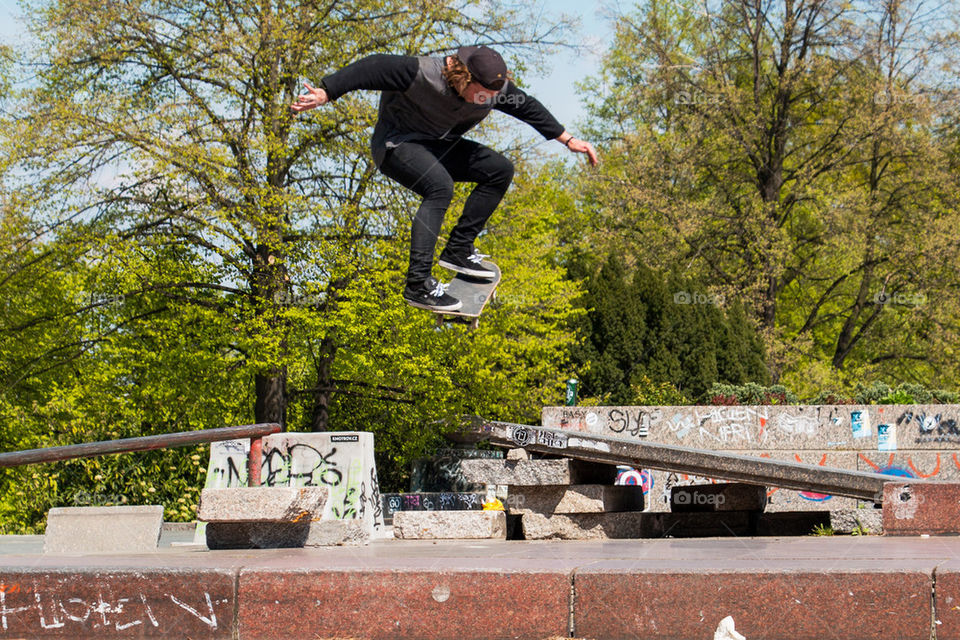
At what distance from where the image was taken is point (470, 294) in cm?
720

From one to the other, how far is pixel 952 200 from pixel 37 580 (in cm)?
3056

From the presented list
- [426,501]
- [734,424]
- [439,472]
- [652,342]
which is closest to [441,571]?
[734,424]

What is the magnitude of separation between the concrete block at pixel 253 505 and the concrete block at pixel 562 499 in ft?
9.67

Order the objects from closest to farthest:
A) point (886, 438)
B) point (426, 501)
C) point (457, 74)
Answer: point (457, 74) → point (886, 438) → point (426, 501)

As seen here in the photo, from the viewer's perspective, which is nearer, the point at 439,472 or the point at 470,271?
the point at 470,271

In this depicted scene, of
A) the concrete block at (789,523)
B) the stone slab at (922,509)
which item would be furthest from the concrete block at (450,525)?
the stone slab at (922,509)

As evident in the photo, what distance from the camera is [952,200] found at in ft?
99.5

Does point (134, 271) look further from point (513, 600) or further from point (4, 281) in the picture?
point (513, 600)

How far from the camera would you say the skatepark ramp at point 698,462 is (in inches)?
304

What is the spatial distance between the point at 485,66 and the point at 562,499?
15.2ft

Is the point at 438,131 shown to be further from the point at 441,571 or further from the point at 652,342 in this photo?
the point at 652,342

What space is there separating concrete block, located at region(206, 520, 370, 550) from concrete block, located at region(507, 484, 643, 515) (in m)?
2.36

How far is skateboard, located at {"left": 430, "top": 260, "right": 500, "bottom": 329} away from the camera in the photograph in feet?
23.1

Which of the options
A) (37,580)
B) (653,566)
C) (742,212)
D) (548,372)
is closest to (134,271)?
(548,372)
